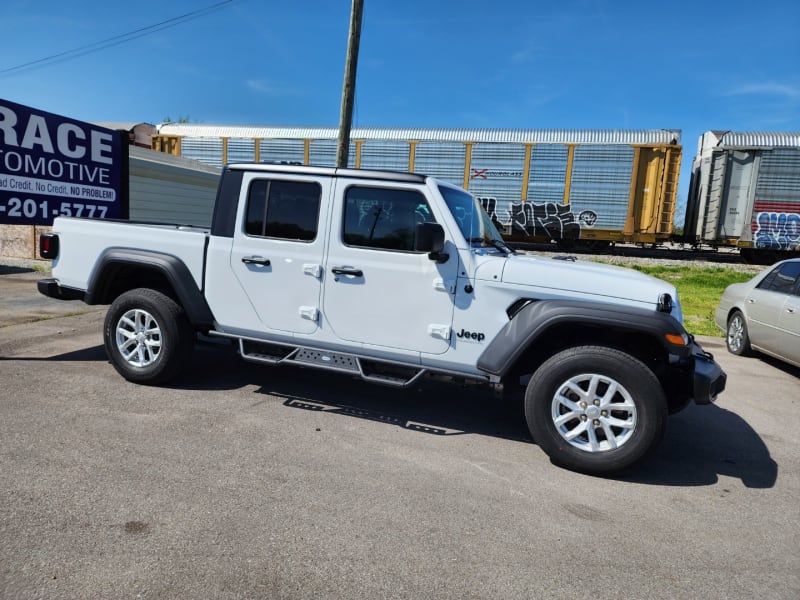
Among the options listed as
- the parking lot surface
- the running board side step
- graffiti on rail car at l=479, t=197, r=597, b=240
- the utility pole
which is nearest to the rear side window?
the running board side step

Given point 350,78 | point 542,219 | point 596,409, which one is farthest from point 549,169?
point 596,409

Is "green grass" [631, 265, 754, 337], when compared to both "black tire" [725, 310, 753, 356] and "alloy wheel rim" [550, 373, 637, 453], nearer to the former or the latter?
"black tire" [725, 310, 753, 356]

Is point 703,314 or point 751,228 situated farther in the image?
point 751,228

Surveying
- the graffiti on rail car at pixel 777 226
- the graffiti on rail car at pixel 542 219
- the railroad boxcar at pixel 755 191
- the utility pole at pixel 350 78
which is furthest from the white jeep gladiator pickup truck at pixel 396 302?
the graffiti on rail car at pixel 777 226

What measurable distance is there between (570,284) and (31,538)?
3.41 meters

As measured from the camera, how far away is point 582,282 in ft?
12.4

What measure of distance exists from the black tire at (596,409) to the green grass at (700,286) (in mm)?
6277

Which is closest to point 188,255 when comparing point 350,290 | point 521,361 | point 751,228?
point 350,290

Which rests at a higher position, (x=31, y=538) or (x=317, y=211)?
(x=317, y=211)

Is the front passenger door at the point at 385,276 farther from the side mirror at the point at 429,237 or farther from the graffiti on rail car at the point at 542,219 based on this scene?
the graffiti on rail car at the point at 542,219

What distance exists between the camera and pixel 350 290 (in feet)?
14.1

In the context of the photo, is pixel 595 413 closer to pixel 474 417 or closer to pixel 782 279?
pixel 474 417

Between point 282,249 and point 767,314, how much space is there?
6180 millimetres

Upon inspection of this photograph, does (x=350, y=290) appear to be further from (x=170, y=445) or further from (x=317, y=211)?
(x=170, y=445)
